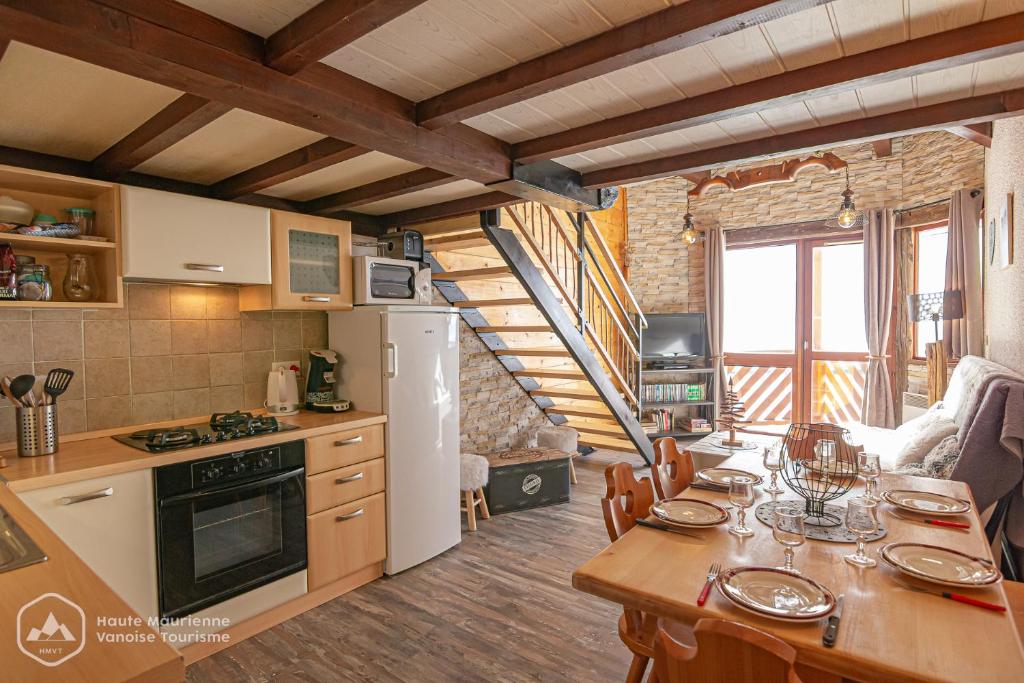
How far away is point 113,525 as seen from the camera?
2125 mm

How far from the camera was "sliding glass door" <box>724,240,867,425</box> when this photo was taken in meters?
6.05

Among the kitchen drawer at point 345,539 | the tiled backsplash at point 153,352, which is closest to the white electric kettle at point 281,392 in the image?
the tiled backsplash at point 153,352

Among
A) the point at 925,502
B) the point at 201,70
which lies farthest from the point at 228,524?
the point at 925,502

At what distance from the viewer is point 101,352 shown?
8.63 ft

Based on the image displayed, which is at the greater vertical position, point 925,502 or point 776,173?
point 776,173

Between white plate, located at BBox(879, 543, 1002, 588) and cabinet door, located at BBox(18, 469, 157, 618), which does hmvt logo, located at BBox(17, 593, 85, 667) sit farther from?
white plate, located at BBox(879, 543, 1002, 588)

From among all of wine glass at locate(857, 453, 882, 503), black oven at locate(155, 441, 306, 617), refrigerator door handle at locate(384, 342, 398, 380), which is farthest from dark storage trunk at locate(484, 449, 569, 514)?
wine glass at locate(857, 453, 882, 503)

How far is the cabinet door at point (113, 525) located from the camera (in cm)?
200

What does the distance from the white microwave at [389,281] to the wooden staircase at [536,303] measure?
0.50 metres

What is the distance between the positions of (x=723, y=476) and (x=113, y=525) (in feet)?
7.90

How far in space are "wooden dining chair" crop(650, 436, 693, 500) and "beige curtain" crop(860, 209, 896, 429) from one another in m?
4.05

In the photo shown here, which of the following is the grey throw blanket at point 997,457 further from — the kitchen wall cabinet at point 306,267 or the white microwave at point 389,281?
the kitchen wall cabinet at point 306,267

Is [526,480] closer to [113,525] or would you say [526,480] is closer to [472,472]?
[472,472]

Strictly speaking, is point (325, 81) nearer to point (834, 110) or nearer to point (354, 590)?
point (834, 110)
